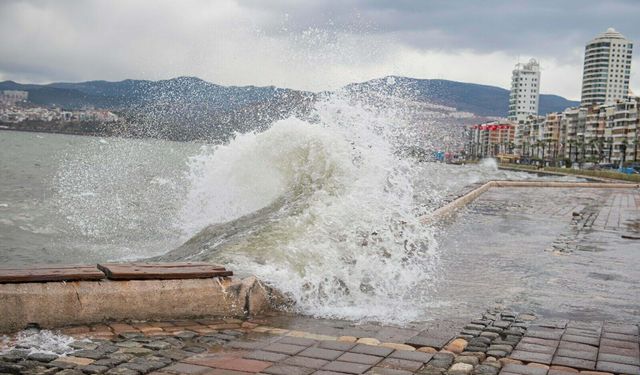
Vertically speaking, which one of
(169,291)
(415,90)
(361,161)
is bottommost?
(169,291)

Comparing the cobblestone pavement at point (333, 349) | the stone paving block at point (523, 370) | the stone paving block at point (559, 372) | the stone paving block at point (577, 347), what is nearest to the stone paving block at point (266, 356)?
the cobblestone pavement at point (333, 349)

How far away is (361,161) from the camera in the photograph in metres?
10.5

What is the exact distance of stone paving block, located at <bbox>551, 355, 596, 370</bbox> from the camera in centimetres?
405

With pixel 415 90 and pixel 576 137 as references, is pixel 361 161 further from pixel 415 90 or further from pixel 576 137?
pixel 576 137

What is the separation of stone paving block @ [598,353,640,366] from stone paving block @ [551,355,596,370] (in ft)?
0.50

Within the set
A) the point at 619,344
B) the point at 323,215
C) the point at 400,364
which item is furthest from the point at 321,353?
the point at 323,215

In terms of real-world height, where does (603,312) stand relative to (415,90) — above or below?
below

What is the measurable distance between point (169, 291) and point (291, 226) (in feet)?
10.9

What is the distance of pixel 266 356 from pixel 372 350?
0.69 metres

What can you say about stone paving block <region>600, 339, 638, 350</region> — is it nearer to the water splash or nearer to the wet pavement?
the wet pavement

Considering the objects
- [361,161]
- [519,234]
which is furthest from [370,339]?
[519,234]

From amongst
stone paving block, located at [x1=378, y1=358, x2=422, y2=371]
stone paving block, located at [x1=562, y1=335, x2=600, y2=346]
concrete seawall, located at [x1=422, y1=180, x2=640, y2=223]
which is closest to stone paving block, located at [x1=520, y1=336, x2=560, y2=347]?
stone paving block, located at [x1=562, y1=335, x2=600, y2=346]

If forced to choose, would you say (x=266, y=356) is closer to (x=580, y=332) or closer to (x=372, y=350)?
(x=372, y=350)

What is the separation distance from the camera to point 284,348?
4.27m
